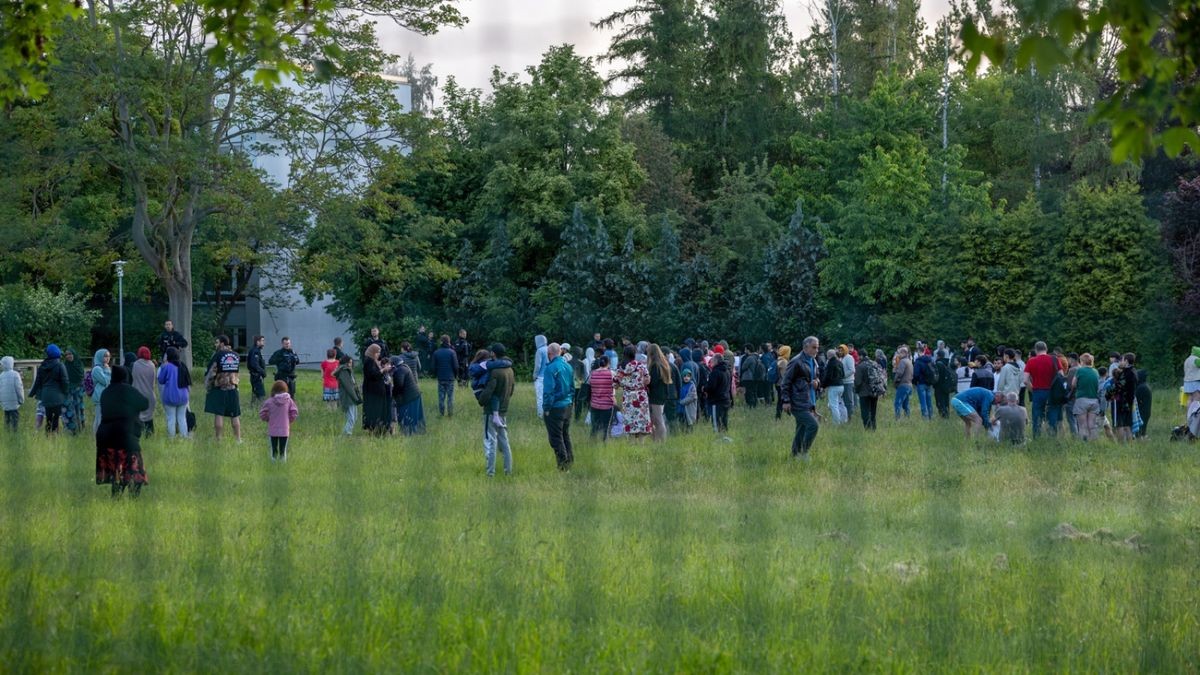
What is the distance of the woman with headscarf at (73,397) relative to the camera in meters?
23.2

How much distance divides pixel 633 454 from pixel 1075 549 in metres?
8.59

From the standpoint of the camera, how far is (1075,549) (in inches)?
482

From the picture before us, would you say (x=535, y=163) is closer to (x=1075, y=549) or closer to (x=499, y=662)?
(x=1075, y=549)

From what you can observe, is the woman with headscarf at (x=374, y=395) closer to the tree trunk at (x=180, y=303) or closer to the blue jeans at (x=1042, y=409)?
the blue jeans at (x=1042, y=409)

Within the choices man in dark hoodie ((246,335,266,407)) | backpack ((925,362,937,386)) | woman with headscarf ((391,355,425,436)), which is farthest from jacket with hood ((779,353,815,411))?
man in dark hoodie ((246,335,266,407))

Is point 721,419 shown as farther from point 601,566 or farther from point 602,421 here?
point 601,566

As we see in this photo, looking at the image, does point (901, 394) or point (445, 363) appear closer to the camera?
point (445, 363)

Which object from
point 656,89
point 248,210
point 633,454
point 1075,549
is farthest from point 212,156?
point 656,89

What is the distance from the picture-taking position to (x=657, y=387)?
21562 millimetres

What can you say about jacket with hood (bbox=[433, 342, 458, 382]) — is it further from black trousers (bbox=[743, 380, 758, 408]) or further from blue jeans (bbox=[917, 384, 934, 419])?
blue jeans (bbox=[917, 384, 934, 419])

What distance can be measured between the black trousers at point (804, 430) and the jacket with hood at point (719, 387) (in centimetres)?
449

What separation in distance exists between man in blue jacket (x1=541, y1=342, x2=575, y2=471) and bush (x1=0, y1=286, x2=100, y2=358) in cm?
4305

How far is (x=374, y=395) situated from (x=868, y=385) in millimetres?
8964

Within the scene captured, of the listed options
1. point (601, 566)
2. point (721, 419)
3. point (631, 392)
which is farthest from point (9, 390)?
point (601, 566)
